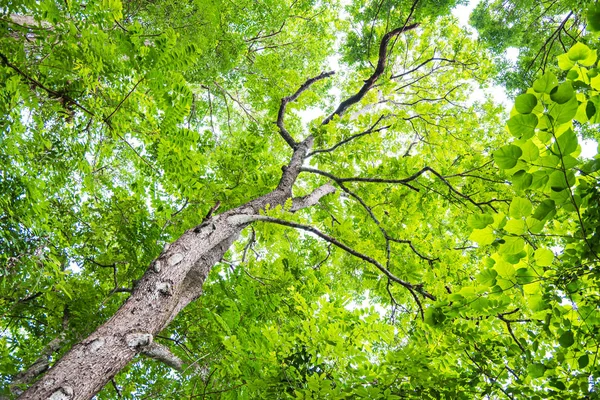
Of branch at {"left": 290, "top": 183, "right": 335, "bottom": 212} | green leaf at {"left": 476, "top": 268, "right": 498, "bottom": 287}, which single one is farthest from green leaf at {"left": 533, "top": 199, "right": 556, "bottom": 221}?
branch at {"left": 290, "top": 183, "right": 335, "bottom": 212}

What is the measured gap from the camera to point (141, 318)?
220 cm

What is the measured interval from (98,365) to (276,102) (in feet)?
17.1

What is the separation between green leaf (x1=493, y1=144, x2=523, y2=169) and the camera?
1.05 m

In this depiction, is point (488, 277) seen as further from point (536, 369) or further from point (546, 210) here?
point (536, 369)

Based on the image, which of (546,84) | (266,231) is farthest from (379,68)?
(546,84)

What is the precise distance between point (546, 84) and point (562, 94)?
6 cm

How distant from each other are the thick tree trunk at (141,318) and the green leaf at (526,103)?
2.37 m

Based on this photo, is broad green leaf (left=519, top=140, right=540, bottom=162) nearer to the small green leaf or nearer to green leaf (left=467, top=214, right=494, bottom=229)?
the small green leaf

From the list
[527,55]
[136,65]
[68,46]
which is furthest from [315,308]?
[527,55]

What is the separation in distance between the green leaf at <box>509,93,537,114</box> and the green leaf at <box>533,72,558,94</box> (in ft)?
0.09

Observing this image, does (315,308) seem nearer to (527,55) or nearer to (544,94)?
(544,94)

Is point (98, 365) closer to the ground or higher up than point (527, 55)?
closer to the ground

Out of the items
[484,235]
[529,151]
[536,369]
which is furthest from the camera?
[536,369]

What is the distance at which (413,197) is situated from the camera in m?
4.61
